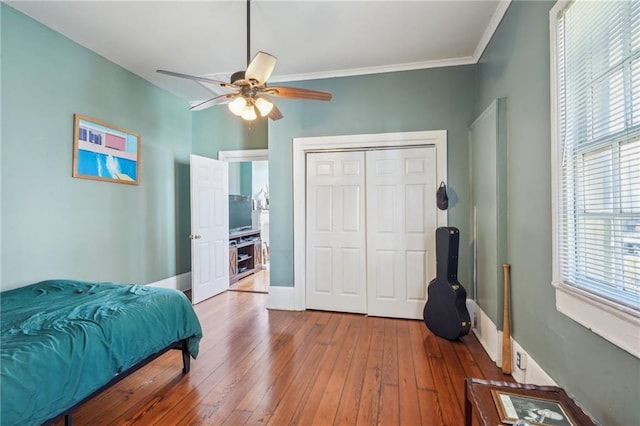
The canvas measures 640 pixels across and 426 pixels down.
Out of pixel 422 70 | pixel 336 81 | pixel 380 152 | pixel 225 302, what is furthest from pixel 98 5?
pixel 225 302

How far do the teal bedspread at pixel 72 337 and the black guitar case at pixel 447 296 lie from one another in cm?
217

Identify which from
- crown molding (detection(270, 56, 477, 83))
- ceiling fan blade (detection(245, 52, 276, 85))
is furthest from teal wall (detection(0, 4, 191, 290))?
ceiling fan blade (detection(245, 52, 276, 85))

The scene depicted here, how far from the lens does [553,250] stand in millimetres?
1677

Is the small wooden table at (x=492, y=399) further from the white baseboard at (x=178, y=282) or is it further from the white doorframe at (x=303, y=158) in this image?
the white baseboard at (x=178, y=282)

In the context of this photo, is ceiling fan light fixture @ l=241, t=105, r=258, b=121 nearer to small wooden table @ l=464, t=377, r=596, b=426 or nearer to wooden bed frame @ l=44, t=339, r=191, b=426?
wooden bed frame @ l=44, t=339, r=191, b=426

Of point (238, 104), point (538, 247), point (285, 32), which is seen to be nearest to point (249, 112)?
point (238, 104)

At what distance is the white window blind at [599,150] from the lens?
1.17 m

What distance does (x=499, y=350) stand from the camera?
2352 millimetres

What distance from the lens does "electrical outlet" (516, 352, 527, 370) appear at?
205 cm

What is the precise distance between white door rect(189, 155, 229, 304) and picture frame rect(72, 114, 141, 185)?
0.68 meters

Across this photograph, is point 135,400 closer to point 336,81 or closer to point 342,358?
point 342,358

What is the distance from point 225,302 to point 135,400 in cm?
211

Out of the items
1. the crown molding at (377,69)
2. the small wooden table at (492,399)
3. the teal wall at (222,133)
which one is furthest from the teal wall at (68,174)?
the small wooden table at (492,399)

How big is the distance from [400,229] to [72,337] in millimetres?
2953
